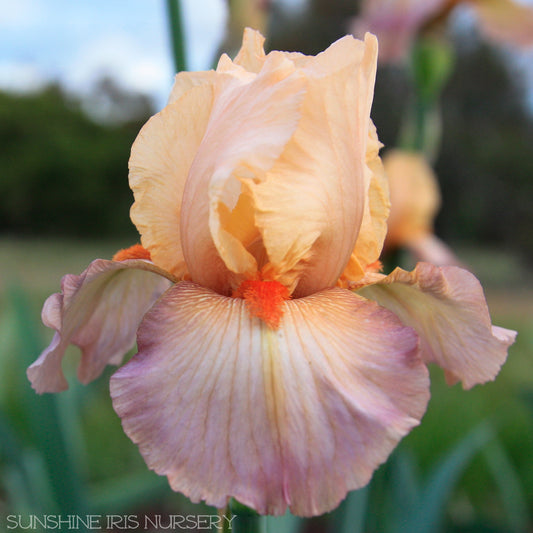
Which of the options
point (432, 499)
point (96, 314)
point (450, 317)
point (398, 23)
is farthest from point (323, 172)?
point (398, 23)

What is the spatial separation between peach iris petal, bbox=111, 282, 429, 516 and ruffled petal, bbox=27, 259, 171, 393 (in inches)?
4.6

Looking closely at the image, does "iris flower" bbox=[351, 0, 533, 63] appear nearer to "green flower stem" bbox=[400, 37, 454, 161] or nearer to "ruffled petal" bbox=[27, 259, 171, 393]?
"green flower stem" bbox=[400, 37, 454, 161]

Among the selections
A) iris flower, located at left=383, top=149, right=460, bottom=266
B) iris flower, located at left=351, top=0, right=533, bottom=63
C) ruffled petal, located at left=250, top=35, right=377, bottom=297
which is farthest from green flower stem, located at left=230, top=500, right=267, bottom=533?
iris flower, located at left=351, top=0, right=533, bottom=63

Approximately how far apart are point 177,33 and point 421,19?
4.07ft

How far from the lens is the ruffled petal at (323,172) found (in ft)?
2.26

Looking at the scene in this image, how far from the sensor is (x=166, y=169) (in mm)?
743

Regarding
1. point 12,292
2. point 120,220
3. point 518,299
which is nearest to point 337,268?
point 12,292

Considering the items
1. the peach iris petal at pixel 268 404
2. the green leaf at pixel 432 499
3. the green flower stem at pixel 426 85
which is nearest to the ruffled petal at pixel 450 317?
the peach iris petal at pixel 268 404

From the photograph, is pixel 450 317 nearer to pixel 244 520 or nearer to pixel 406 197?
pixel 244 520

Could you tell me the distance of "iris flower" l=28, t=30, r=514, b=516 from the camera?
1.86 feet

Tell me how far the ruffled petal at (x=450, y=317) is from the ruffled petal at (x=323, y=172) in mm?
98

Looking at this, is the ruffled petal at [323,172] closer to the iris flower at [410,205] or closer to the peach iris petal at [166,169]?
the peach iris petal at [166,169]

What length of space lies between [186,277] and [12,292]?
3.72 feet

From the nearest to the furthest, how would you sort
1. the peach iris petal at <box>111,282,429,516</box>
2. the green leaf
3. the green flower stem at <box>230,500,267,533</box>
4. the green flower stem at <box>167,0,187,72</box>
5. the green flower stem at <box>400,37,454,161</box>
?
the peach iris petal at <box>111,282,429,516</box> < the green flower stem at <box>230,500,267,533</box> < the green flower stem at <box>167,0,187,72</box> < the green leaf < the green flower stem at <box>400,37,454,161</box>
